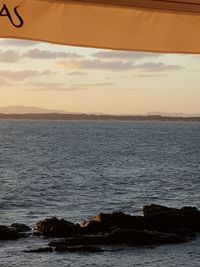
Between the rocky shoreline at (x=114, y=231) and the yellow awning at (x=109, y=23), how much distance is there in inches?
1043

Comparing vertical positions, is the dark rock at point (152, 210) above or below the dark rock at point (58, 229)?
above

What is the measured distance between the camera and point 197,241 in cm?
3133

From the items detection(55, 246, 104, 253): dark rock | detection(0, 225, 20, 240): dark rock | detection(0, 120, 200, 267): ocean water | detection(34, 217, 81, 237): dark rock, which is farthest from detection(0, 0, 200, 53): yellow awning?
detection(34, 217, 81, 237): dark rock

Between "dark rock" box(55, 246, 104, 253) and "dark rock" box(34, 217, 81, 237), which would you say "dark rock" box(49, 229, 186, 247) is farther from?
"dark rock" box(34, 217, 81, 237)

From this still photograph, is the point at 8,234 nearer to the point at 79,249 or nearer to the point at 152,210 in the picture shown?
the point at 79,249

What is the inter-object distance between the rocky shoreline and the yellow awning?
2649 cm

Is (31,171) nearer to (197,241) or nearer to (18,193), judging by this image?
(18,193)

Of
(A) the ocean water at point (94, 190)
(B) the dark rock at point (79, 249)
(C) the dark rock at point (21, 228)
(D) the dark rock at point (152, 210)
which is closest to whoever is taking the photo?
(A) the ocean water at point (94, 190)

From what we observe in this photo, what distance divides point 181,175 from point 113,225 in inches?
1505

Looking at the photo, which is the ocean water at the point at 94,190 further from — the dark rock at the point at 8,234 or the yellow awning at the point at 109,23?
the yellow awning at the point at 109,23

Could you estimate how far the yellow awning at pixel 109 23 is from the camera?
2684 mm

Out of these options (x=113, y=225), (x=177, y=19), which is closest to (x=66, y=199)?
(x=113, y=225)

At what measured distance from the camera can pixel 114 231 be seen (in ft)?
104

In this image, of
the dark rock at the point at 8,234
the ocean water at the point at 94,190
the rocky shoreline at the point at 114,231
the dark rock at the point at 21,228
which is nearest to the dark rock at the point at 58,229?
the rocky shoreline at the point at 114,231
